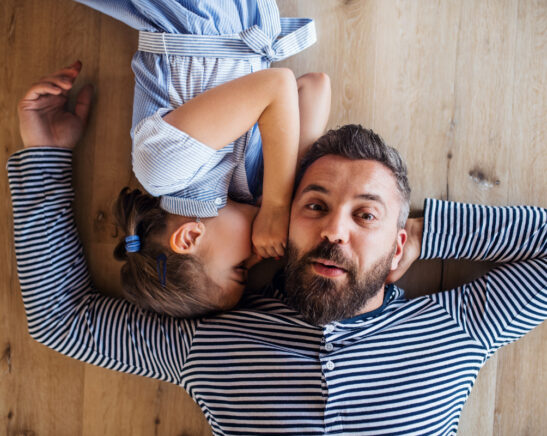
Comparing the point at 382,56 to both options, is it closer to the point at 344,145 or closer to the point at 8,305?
the point at 344,145

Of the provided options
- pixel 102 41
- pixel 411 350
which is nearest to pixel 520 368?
pixel 411 350

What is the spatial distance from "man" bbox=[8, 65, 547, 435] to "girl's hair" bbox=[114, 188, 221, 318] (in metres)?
0.06

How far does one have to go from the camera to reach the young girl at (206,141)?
2.96 ft

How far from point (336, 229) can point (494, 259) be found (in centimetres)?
50

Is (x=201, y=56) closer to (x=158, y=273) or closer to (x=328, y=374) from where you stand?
(x=158, y=273)

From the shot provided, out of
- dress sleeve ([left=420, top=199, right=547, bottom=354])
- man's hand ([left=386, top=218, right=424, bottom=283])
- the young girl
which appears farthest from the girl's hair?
dress sleeve ([left=420, top=199, right=547, bottom=354])

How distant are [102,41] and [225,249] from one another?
76 centimetres

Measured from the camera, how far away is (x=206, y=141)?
35.4 inches

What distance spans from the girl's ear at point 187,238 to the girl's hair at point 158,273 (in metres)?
0.02

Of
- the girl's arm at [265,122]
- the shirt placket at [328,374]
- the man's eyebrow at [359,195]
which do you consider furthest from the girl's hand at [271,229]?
the shirt placket at [328,374]

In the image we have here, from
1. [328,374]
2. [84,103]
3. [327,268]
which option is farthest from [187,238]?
[84,103]

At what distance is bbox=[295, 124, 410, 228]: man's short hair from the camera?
932 mm

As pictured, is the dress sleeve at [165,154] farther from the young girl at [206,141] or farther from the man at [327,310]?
the man at [327,310]

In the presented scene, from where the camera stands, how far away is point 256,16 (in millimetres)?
1075
